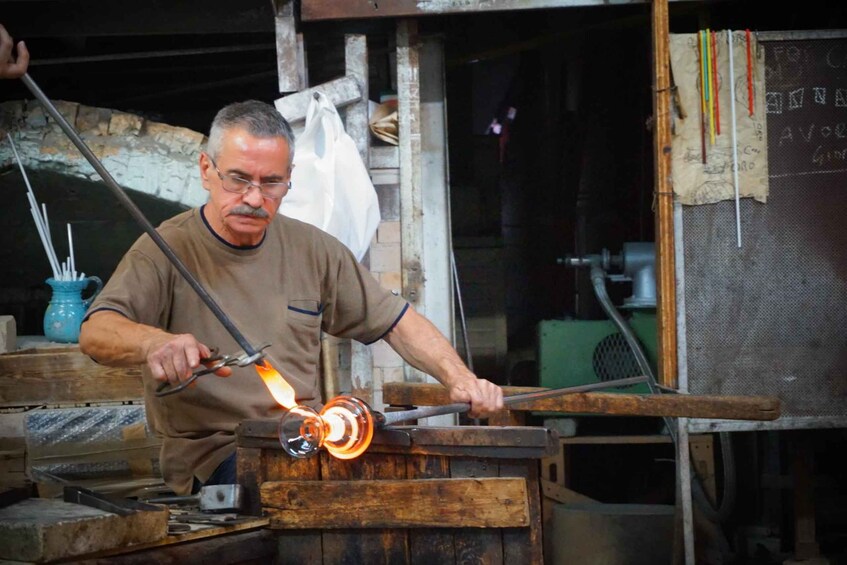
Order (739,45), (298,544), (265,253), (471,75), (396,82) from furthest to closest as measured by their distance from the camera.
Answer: (471,75) < (396,82) < (739,45) < (265,253) < (298,544)

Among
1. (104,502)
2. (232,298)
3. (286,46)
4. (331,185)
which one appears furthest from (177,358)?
(286,46)

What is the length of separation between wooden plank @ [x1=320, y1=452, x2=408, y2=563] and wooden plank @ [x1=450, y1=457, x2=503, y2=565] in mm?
172

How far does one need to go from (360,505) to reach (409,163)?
3.34m

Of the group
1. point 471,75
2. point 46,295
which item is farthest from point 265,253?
point 471,75

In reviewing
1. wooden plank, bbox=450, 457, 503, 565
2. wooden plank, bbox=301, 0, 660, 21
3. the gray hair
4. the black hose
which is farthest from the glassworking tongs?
the black hose

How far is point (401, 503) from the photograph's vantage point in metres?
3.30

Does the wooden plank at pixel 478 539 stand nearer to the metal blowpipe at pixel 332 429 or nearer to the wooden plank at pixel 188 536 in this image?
the metal blowpipe at pixel 332 429

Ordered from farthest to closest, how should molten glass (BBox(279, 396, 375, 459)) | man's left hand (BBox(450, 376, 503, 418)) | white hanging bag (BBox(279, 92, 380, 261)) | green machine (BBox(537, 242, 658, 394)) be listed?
green machine (BBox(537, 242, 658, 394))
white hanging bag (BBox(279, 92, 380, 261))
man's left hand (BBox(450, 376, 503, 418))
molten glass (BBox(279, 396, 375, 459))

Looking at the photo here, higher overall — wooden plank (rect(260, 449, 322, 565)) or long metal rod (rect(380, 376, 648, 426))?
long metal rod (rect(380, 376, 648, 426))

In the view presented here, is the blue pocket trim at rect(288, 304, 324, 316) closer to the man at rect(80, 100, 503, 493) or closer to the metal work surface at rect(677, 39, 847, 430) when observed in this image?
the man at rect(80, 100, 503, 493)

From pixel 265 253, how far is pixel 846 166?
3551mm

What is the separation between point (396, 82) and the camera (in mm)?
6613

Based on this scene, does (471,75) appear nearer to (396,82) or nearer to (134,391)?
(396,82)

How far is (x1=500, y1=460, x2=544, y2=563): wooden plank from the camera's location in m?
3.27
